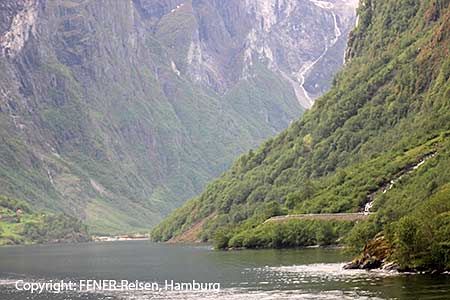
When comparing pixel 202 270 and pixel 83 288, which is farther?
pixel 202 270

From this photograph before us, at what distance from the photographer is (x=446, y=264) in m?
141

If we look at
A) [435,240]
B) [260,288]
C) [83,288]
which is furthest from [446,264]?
[83,288]

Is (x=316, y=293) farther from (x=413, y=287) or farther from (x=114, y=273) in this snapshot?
(x=114, y=273)

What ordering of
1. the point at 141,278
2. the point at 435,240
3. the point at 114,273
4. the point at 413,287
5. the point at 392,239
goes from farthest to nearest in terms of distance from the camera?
the point at 114,273 < the point at 141,278 < the point at 392,239 < the point at 435,240 < the point at 413,287

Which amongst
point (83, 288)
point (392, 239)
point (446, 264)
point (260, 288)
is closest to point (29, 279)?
point (83, 288)

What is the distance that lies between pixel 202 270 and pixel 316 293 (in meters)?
60.5

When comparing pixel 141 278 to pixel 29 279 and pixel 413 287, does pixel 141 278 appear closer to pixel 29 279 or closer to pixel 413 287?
pixel 29 279

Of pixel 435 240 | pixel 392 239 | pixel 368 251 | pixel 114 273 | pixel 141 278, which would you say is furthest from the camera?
pixel 114 273

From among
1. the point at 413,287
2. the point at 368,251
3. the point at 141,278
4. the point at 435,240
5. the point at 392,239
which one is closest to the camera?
the point at 413,287

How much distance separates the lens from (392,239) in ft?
513

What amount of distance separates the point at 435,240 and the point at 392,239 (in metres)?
16.2

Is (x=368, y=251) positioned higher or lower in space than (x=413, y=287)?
higher

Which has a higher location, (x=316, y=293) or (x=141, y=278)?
(x=141, y=278)

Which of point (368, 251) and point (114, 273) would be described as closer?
point (368, 251)
